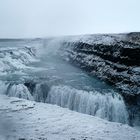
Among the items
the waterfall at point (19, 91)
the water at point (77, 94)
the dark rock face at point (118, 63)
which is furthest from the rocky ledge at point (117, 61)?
the waterfall at point (19, 91)

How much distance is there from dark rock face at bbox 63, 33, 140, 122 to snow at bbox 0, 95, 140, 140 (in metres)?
3.91

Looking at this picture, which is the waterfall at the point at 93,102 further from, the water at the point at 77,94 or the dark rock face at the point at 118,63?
the dark rock face at the point at 118,63

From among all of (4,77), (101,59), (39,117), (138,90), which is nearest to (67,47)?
(101,59)

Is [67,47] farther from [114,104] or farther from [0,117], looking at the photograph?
[0,117]

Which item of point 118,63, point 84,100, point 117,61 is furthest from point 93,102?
point 117,61

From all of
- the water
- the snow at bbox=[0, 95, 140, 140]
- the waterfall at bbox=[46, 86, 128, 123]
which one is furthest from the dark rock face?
the snow at bbox=[0, 95, 140, 140]

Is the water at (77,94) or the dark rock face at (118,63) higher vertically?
the dark rock face at (118,63)

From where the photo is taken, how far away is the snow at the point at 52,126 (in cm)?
995

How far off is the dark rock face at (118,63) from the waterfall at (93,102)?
997 millimetres

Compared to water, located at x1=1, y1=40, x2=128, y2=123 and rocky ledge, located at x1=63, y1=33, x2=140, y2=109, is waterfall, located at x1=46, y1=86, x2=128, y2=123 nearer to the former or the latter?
water, located at x1=1, y1=40, x2=128, y2=123

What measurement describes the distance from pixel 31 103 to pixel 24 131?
432 cm

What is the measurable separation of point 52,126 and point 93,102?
13.3 feet

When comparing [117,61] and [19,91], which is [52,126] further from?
[117,61]

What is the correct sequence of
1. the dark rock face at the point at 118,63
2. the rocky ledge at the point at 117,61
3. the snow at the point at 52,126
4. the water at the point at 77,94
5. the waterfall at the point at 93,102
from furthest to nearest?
the rocky ledge at the point at 117,61 < the dark rock face at the point at 118,63 < the water at the point at 77,94 < the waterfall at the point at 93,102 < the snow at the point at 52,126
